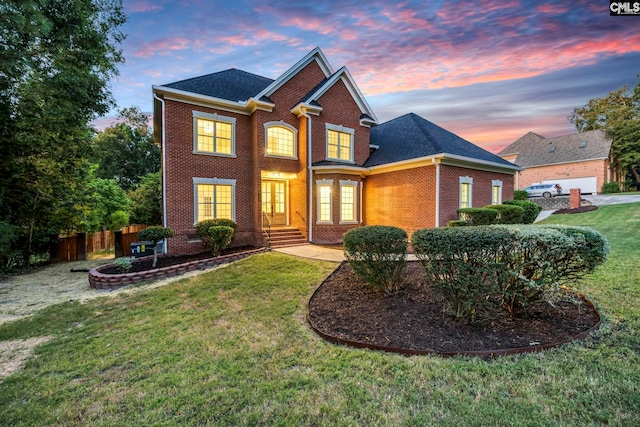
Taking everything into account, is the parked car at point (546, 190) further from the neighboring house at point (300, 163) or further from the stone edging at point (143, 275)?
the stone edging at point (143, 275)

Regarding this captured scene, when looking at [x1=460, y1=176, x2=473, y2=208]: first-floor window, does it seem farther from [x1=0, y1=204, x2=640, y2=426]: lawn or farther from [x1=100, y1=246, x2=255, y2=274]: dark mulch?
[x1=100, y1=246, x2=255, y2=274]: dark mulch

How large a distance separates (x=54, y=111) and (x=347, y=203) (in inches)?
452

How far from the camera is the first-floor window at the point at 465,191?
41.2 ft

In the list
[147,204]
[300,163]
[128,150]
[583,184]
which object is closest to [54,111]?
[300,163]

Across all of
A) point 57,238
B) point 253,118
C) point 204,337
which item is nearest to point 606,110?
point 253,118

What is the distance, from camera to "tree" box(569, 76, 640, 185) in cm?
2916

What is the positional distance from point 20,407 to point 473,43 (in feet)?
43.1

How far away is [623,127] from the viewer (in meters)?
29.3

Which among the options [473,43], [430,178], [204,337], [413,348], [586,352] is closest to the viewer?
[586,352]

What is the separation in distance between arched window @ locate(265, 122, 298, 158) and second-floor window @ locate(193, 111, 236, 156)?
1588 mm

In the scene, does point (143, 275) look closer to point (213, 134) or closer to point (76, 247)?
point (213, 134)

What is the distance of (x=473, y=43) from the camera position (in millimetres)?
9219

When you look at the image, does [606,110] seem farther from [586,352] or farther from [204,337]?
[204,337]

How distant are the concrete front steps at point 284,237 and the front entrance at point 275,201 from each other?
1.03 metres
